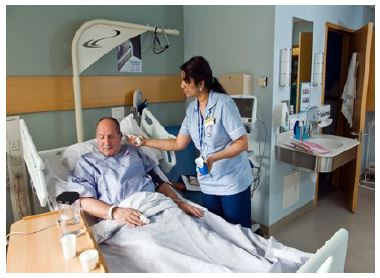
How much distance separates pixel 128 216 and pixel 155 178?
50cm

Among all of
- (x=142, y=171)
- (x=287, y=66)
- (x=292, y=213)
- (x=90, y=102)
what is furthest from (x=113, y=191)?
(x=292, y=213)

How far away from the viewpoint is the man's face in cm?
180

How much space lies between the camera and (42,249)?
120cm

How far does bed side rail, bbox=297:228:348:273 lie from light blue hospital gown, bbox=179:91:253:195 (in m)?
0.76

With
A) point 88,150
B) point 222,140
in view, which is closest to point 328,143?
point 222,140

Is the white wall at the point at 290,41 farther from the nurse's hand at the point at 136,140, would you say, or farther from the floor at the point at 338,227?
the nurse's hand at the point at 136,140

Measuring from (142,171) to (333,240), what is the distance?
1.17m

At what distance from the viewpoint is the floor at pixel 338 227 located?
86.7 inches

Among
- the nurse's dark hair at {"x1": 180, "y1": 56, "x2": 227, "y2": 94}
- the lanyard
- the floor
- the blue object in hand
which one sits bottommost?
the floor

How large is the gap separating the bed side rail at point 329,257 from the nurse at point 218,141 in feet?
2.38

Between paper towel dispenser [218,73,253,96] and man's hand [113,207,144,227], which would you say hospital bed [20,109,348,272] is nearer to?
man's hand [113,207,144,227]

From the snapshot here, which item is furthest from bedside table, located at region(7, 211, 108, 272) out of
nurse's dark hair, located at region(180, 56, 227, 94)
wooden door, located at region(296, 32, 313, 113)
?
wooden door, located at region(296, 32, 313, 113)

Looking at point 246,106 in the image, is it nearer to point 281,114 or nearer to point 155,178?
point 281,114

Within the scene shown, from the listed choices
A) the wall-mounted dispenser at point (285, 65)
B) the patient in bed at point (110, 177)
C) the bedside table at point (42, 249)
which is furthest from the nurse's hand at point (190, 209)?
the wall-mounted dispenser at point (285, 65)
